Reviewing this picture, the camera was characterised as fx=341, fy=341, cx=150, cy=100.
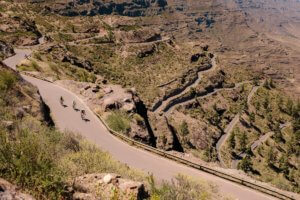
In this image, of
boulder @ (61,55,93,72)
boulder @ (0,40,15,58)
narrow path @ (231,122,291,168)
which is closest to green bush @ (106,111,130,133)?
boulder @ (0,40,15,58)

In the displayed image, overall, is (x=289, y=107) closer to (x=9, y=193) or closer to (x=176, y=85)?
(x=176, y=85)

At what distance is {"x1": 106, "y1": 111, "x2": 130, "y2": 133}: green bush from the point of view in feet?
129

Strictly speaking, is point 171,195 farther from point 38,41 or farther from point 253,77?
point 253,77

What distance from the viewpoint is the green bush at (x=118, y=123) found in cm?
3923

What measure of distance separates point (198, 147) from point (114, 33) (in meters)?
72.3

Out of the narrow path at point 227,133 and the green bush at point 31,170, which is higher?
the green bush at point 31,170

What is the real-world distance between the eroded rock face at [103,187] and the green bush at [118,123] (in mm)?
23071

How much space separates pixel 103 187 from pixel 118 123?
82.2 ft

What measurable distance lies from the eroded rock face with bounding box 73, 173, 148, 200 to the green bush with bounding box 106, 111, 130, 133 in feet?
75.7

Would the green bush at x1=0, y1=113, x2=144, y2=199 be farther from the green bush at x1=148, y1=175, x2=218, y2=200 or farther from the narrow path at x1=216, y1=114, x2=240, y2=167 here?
the narrow path at x1=216, y1=114, x2=240, y2=167

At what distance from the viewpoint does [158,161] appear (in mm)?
29500

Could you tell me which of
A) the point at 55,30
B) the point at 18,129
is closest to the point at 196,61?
the point at 55,30

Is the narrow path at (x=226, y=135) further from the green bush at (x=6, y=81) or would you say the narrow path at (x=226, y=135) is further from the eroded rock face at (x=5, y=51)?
the green bush at (x=6, y=81)

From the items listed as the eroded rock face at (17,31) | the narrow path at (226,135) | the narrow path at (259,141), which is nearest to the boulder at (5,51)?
the eroded rock face at (17,31)
